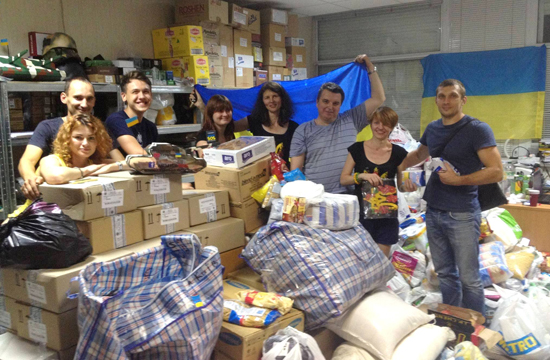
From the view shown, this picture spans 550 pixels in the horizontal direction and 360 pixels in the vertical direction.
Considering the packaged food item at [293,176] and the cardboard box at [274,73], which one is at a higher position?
the cardboard box at [274,73]

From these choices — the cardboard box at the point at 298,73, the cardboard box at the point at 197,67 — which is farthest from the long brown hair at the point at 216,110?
the cardboard box at the point at 298,73

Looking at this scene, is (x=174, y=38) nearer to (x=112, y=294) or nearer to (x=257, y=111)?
(x=257, y=111)

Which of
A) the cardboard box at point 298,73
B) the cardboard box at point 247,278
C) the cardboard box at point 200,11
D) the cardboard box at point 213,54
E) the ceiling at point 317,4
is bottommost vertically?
the cardboard box at point 247,278

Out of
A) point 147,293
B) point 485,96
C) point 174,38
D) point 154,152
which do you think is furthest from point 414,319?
point 485,96

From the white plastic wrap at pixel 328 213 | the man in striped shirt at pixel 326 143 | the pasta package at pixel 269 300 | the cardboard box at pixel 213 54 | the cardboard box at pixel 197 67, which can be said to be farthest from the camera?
the cardboard box at pixel 213 54

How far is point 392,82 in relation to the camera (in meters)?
6.00

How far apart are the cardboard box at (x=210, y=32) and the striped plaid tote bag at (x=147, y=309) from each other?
3296mm

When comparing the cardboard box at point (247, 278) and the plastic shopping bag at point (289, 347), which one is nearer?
the plastic shopping bag at point (289, 347)

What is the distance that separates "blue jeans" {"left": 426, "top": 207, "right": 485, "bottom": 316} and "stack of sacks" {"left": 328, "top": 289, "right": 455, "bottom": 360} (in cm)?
51

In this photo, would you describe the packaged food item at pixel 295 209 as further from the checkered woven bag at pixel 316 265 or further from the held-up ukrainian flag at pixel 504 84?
the held-up ukrainian flag at pixel 504 84

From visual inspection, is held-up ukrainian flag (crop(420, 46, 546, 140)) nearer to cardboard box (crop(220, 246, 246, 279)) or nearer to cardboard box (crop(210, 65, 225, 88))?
cardboard box (crop(210, 65, 225, 88))

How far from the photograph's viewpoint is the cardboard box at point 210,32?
4.45m

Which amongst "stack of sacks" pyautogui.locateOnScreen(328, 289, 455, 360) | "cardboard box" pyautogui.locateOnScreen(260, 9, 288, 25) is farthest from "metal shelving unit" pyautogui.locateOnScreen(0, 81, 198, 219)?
"cardboard box" pyautogui.locateOnScreen(260, 9, 288, 25)

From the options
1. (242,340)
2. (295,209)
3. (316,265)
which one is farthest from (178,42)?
(242,340)
